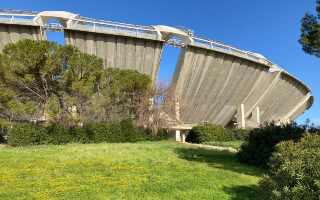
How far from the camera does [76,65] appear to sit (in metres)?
23.8

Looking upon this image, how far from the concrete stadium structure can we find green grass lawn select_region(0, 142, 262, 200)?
63.2ft

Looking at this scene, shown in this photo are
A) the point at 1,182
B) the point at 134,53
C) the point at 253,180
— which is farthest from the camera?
the point at 134,53

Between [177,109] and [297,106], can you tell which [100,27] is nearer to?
[177,109]

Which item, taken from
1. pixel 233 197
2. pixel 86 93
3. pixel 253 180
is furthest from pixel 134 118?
pixel 233 197

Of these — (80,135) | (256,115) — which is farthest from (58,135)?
(256,115)

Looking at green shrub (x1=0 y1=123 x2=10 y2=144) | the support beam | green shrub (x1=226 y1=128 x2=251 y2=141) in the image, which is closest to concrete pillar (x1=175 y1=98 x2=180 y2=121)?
green shrub (x1=226 y1=128 x2=251 y2=141)

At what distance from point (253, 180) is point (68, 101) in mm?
15826

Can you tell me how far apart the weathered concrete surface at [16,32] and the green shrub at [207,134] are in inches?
544

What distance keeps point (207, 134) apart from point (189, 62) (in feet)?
28.2

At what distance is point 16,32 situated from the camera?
30.2 metres

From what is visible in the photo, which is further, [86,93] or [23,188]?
[86,93]

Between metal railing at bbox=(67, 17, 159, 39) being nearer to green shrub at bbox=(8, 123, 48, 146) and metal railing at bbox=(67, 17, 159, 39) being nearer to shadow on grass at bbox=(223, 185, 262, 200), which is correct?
green shrub at bbox=(8, 123, 48, 146)

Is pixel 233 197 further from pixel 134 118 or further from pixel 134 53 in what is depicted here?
pixel 134 53

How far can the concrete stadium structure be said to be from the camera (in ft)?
99.5
